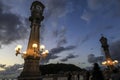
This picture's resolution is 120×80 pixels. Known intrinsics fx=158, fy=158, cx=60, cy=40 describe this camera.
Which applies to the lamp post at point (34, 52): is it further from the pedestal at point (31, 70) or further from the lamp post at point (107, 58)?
the lamp post at point (107, 58)

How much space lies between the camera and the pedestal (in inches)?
528

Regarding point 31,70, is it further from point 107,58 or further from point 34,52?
point 107,58

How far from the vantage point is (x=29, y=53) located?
14.0 meters

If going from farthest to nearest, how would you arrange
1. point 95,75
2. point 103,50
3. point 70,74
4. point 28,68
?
point 103,50 < point 70,74 < point 28,68 < point 95,75

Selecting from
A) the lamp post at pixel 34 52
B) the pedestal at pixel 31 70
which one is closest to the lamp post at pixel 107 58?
the lamp post at pixel 34 52

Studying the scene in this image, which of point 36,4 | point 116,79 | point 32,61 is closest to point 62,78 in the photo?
point 32,61

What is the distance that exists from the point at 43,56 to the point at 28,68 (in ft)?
6.48

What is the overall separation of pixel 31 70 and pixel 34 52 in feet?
5.16

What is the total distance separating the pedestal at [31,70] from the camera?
1342 cm

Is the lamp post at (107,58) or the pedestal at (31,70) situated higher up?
the lamp post at (107,58)

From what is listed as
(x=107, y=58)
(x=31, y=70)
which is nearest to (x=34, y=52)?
(x=31, y=70)

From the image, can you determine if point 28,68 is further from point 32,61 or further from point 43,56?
point 43,56

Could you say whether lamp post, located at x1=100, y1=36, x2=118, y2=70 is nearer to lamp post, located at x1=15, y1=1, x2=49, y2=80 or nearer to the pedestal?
lamp post, located at x1=15, y1=1, x2=49, y2=80

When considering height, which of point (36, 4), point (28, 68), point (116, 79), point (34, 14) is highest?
point (36, 4)
